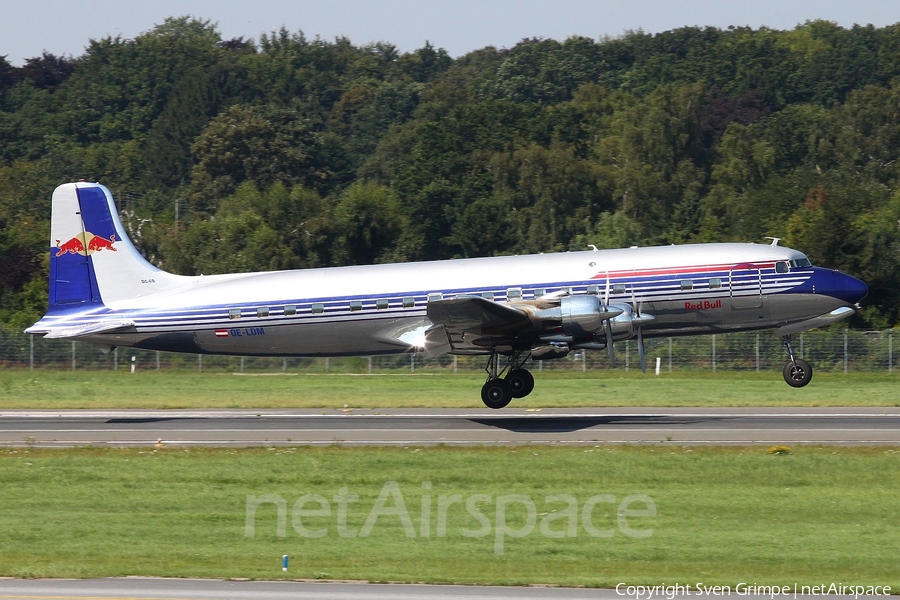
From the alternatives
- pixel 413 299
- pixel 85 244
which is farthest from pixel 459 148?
pixel 413 299

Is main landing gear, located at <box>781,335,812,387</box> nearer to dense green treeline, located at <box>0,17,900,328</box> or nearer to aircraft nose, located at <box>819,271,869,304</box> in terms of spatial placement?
aircraft nose, located at <box>819,271,869,304</box>

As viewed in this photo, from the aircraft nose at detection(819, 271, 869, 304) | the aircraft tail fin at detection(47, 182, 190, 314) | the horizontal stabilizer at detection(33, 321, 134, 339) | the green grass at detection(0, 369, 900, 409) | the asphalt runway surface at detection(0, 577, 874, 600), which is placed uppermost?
the aircraft tail fin at detection(47, 182, 190, 314)

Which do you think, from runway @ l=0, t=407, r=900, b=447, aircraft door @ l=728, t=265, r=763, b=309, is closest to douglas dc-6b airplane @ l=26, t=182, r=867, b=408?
aircraft door @ l=728, t=265, r=763, b=309

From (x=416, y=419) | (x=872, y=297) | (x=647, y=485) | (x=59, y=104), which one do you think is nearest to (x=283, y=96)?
(x=59, y=104)

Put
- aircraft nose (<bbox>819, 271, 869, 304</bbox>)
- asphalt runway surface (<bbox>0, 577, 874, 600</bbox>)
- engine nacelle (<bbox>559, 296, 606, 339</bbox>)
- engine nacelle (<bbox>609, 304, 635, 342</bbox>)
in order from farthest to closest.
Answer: aircraft nose (<bbox>819, 271, 869, 304</bbox>), engine nacelle (<bbox>609, 304, 635, 342</bbox>), engine nacelle (<bbox>559, 296, 606, 339</bbox>), asphalt runway surface (<bbox>0, 577, 874, 600</bbox>)

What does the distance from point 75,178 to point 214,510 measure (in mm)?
87729

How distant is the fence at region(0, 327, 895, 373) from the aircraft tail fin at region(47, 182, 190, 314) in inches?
574

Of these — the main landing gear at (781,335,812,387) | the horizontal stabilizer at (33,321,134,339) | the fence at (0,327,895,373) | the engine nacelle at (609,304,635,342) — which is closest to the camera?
the engine nacelle at (609,304,635,342)

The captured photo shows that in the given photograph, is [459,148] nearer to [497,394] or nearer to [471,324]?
[497,394]

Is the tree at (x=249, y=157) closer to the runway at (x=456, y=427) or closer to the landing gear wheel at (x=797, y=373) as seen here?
the runway at (x=456, y=427)

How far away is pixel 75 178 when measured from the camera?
102m

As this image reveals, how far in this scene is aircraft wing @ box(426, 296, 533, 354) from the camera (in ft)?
91.8

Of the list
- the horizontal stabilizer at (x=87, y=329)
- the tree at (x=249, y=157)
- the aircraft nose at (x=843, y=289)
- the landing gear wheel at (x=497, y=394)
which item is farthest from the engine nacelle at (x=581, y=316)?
the tree at (x=249, y=157)

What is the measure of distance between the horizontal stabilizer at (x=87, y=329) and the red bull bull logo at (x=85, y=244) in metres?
2.22
